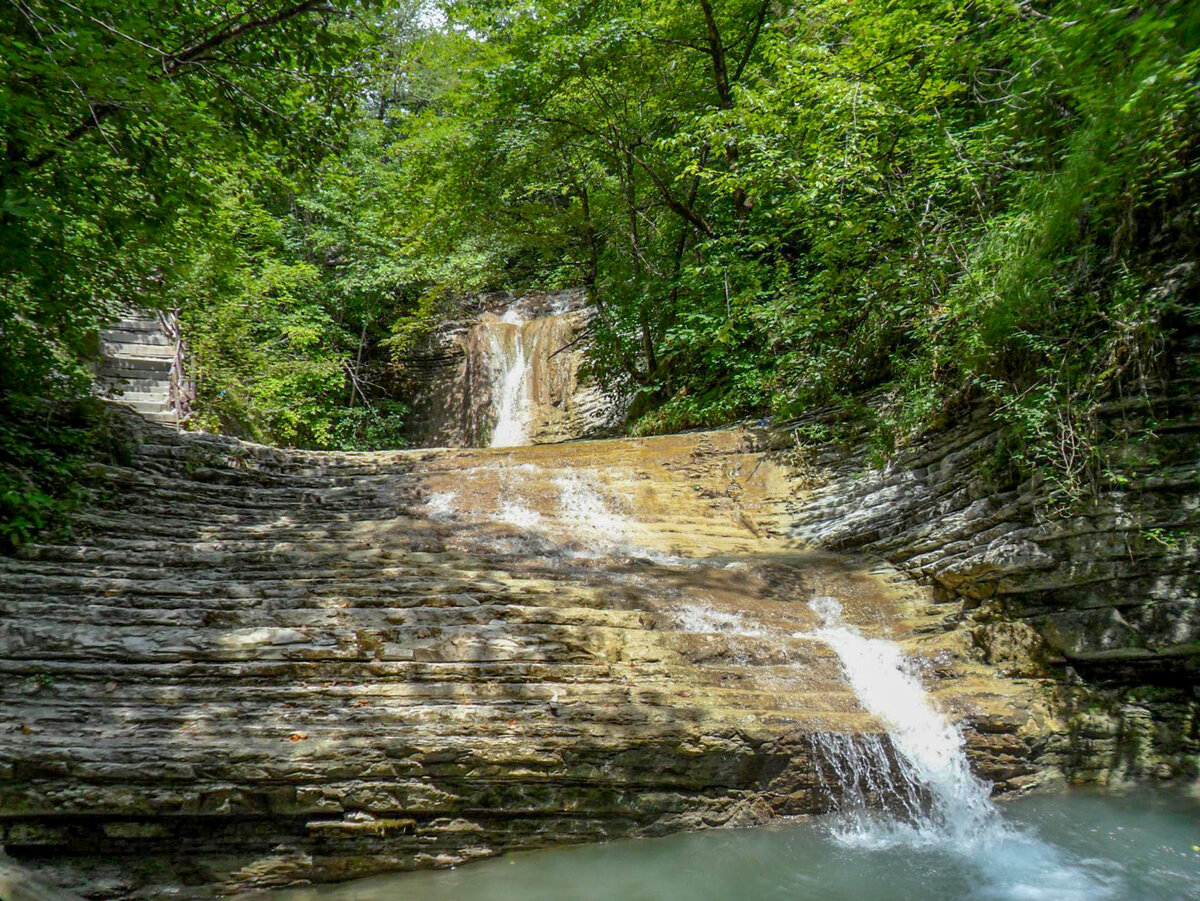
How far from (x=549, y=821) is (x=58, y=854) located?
244 centimetres

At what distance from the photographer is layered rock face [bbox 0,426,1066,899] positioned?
129 inches

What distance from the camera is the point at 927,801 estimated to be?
12.9 feet

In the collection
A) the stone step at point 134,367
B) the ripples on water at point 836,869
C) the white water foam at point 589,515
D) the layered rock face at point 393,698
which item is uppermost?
the stone step at point 134,367

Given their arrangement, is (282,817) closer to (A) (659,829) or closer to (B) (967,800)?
(A) (659,829)

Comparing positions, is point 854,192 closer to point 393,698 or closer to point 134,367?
point 393,698

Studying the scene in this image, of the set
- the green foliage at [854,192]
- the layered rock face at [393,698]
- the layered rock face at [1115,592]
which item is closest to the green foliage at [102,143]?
the layered rock face at [393,698]

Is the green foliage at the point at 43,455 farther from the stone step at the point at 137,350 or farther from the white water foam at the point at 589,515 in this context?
the white water foam at the point at 589,515

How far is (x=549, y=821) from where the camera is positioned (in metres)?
3.66

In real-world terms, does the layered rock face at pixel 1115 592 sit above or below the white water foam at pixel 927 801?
above

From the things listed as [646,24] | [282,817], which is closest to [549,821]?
[282,817]

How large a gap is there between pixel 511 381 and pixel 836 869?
41.1 feet

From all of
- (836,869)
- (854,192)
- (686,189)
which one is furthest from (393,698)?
(686,189)

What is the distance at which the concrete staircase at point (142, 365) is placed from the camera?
28.6ft

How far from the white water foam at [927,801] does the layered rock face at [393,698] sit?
150mm
